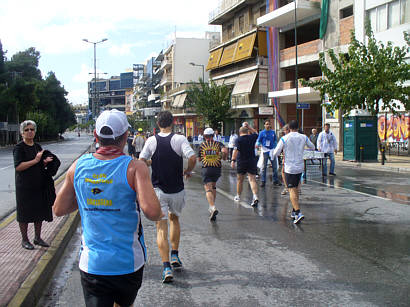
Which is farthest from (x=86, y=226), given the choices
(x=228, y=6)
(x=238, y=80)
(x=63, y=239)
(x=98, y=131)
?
(x=228, y=6)

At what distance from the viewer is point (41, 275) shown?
14.5 feet

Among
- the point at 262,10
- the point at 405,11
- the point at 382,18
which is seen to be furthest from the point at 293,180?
the point at 262,10

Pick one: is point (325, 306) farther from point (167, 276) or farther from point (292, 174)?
point (292, 174)

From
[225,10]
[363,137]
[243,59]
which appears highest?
[225,10]

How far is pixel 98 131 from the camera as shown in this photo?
2.53 m

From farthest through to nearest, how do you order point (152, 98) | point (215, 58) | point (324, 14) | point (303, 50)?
point (152, 98) → point (215, 58) → point (303, 50) → point (324, 14)

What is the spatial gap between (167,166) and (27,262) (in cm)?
197

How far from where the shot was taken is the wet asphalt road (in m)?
4.07

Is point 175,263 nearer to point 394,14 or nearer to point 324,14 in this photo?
point 394,14

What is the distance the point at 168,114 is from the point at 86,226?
8.62ft

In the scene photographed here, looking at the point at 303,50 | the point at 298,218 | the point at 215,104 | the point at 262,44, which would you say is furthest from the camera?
the point at 215,104

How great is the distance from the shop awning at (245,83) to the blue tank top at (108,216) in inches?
1486

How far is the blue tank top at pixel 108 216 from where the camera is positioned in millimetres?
2455

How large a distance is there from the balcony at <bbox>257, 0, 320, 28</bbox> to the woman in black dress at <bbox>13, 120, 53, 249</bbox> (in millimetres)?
A: 29415
